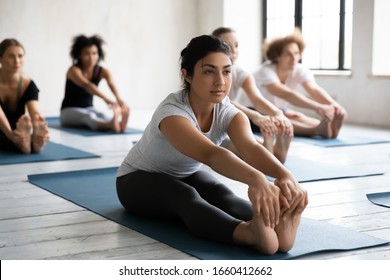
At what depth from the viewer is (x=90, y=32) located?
8.70m

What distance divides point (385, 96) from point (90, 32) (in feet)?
12.2

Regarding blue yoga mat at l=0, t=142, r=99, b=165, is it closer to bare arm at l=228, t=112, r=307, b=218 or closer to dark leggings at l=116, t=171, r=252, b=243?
dark leggings at l=116, t=171, r=252, b=243

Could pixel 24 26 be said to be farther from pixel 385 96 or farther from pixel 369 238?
pixel 369 238

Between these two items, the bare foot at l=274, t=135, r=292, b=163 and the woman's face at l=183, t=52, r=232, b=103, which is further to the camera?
the bare foot at l=274, t=135, r=292, b=163

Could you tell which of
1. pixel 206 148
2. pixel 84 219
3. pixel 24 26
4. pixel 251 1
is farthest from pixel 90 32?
pixel 206 148

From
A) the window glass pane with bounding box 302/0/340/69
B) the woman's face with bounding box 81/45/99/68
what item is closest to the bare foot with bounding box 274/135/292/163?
the woman's face with bounding box 81/45/99/68

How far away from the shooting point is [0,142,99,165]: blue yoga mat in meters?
4.66

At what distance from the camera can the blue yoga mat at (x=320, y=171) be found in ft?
12.9

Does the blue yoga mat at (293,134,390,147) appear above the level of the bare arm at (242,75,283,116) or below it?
below

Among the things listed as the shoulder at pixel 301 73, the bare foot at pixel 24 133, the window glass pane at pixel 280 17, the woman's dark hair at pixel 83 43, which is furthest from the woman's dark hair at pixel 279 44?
the window glass pane at pixel 280 17

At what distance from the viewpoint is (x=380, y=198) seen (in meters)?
3.35

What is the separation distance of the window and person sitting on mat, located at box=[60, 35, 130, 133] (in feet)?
8.31

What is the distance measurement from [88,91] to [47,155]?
63.7 inches

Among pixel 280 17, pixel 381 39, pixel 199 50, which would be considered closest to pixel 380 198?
pixel 199 50
